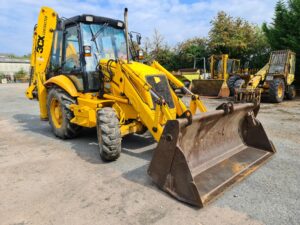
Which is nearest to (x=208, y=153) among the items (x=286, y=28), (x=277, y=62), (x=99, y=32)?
(x=99, y=32)

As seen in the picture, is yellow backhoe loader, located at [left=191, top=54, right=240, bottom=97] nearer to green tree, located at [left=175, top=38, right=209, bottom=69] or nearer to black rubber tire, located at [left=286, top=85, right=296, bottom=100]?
black rubber tire, located at [left=286, top=85, right=296, bottom=100]

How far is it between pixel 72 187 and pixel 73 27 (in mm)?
3458

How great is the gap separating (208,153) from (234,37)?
78.8 feet

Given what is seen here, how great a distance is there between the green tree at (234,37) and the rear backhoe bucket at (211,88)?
10.4 m

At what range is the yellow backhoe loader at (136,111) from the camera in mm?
3383

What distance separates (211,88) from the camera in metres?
14.8

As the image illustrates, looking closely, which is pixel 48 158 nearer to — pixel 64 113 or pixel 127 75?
pixel 64 113

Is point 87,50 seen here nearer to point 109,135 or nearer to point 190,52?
point 109,135

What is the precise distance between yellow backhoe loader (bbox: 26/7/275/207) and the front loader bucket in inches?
0.5

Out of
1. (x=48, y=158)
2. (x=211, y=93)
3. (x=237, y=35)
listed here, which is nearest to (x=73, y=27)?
(x=48, y=158)

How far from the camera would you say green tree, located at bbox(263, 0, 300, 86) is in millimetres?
15906

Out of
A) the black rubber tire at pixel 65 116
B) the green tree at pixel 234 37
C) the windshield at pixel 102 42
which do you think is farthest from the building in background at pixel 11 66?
the windshield at pixel 102 42

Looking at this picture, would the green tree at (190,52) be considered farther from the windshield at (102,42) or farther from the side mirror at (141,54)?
the windshield at (102,42)

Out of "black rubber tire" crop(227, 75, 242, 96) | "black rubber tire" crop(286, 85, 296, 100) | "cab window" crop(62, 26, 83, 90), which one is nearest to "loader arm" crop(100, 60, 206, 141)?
"cab window" crop(62, 26, 83, 90)
